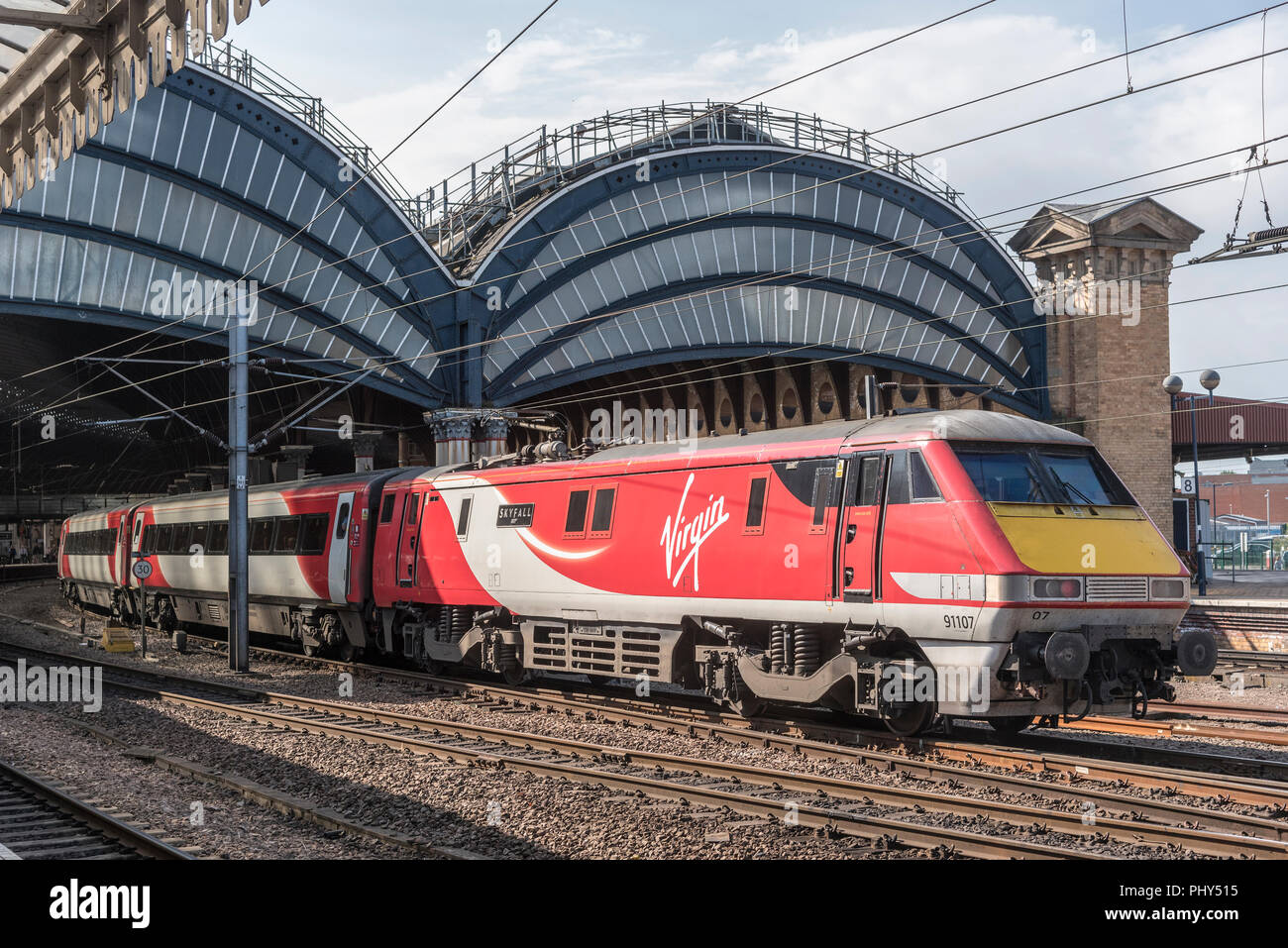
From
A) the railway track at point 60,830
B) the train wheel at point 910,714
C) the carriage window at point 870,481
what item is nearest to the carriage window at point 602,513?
the carriage window at point 870,481

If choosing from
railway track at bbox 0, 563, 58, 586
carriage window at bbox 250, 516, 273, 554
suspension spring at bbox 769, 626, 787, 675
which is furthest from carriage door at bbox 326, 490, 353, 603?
railway track at bbox 0, 563, 58, 586

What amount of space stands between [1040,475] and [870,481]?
1.86m

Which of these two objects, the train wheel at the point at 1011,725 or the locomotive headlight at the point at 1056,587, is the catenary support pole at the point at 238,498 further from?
the locomotive headlight at the point at 1056,587

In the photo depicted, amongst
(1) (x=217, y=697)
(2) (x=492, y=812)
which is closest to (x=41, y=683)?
(1) (x=217, y=697)

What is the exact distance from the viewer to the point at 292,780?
13.3 m

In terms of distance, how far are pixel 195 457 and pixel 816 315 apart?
117 ft

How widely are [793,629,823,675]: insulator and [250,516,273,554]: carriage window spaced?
16582 millimetres

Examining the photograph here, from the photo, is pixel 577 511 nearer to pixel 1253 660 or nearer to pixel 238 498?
pixel 238 498

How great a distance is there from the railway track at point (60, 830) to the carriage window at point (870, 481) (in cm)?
786

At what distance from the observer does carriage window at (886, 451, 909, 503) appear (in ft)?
43.8

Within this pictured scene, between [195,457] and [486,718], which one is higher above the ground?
[195,457]

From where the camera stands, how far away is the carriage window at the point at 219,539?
29.2 m
